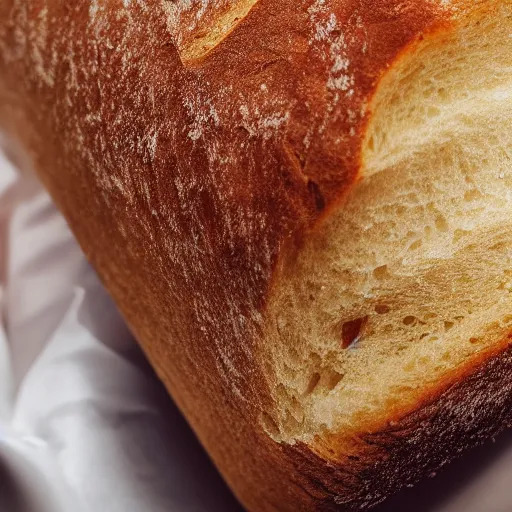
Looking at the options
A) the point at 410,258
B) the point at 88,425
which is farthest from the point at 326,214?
the point at 88,425

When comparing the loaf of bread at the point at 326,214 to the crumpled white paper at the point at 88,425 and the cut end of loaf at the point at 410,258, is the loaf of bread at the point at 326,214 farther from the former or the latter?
the crumpled white paper at the point at 88,425

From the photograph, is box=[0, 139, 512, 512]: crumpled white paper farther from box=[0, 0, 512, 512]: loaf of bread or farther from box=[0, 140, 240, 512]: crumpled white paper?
box=[0, 0, 512, 512]: loaf of bread

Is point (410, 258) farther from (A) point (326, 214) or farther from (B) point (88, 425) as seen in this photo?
(B) point (88, 425)

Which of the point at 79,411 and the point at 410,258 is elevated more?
the point at 79,411

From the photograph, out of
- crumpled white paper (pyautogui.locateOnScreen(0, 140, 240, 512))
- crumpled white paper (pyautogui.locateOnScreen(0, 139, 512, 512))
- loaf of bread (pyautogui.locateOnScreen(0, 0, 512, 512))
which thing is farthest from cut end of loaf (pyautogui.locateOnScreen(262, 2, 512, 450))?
crumpled white paper (pyautogui.locateOnScreen(0, 140, 240, 512))

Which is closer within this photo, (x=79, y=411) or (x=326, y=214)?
(x=326, y=214)

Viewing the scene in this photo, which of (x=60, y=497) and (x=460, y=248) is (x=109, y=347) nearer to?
(x=60, y=497)

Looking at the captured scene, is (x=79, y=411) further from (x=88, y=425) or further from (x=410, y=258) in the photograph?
(x=410, y=258)
